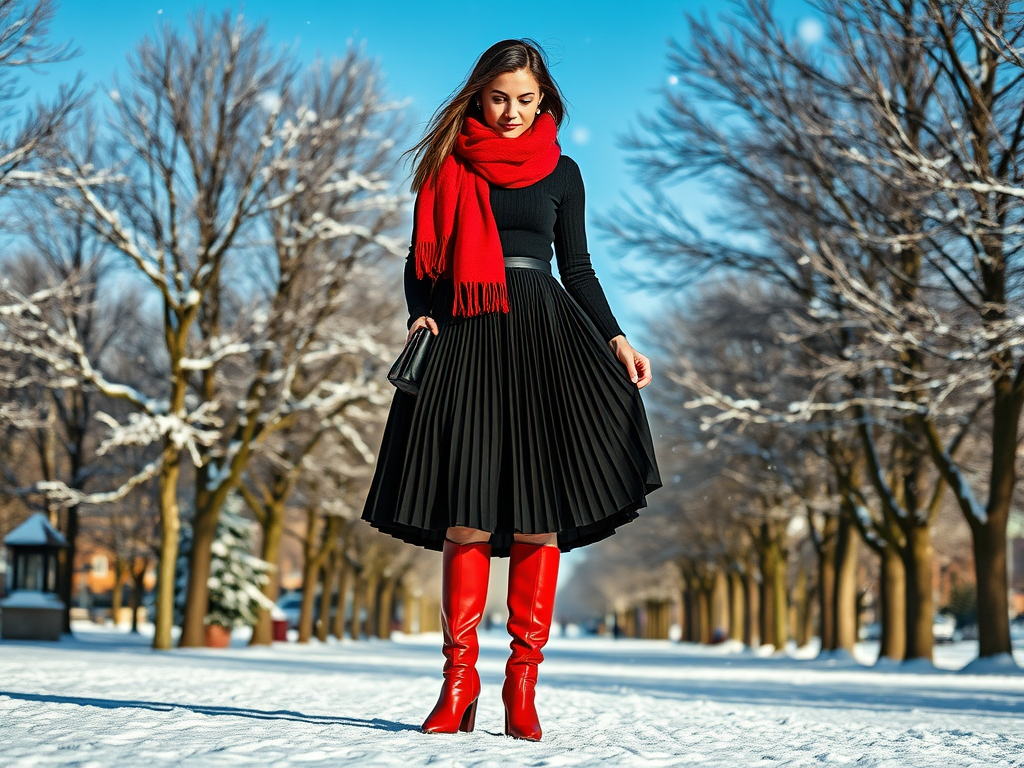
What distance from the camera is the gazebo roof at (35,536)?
21203 mm

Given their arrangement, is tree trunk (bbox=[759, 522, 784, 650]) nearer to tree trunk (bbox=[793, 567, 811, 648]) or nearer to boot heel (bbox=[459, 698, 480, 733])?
tree trunk (bbox=[793, 567, 811, 648])

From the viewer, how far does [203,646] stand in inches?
709

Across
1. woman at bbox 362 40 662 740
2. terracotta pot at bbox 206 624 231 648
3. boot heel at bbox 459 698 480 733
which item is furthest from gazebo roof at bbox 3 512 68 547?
boot heel at bbox 459 698 480 733

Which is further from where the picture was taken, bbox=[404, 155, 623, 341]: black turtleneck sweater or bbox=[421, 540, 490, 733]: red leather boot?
bbox=[404, 155, 623, 341]: black turtleneck sweater

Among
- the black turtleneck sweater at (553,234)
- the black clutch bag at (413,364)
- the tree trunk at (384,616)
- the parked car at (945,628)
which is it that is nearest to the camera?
the black clutch bag at (413,364)

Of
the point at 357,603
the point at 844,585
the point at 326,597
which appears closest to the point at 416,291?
the point at 844,585

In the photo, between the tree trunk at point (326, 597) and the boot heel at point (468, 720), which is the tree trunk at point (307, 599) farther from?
the boot heel at point (468, 720)

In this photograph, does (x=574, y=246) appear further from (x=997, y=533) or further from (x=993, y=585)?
(x=993, y=585)

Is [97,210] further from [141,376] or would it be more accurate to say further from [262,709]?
[262,709]

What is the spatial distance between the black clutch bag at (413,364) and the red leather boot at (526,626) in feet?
2.33

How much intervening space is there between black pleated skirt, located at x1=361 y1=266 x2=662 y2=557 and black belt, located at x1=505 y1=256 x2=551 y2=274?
0.08ft

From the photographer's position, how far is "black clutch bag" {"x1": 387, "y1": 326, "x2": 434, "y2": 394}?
4.02m

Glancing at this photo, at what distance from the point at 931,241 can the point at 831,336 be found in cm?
366

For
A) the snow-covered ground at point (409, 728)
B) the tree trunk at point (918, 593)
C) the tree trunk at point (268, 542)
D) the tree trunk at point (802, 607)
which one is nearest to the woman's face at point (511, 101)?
the snow-covered ground at point (409, 728)
